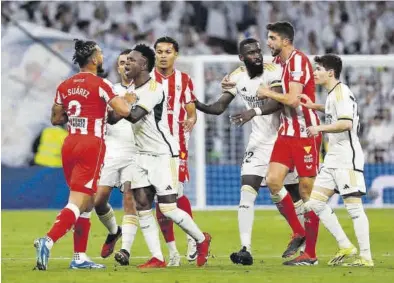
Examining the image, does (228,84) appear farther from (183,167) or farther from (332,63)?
(332,63)

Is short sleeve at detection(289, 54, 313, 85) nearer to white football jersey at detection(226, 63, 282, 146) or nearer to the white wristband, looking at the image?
white football jersey at detection(226, 63, 282, 146)

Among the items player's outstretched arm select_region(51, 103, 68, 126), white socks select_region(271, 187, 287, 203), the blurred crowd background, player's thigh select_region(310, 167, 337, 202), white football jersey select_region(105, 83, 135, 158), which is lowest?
white socks select_region(271, 187, 287, 203)

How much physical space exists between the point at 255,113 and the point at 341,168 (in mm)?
1000

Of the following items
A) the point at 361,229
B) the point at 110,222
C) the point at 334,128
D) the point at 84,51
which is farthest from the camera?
the point at 110,222

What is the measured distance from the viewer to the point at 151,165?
11945mm

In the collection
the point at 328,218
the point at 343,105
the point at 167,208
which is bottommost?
the point at 328,218

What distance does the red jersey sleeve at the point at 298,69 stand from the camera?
1254cm

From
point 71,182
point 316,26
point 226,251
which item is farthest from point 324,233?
point 316,26

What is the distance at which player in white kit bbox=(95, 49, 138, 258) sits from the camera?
1347 centimetres

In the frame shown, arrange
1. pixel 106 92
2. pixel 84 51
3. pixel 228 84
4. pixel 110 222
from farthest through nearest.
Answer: pixel 110 222 → pixel 228 84 → pixel 84 51 → pixel 106 92

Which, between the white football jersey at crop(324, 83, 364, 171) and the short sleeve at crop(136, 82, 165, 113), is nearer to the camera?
the short sleeve at crop(136, 82, 165, 113)

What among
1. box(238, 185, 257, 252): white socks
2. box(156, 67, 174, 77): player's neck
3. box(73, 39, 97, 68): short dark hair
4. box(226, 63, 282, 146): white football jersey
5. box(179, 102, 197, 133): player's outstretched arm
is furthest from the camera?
box(156, 67, 174, 77): player's neck

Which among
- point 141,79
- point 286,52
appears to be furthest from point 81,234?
point 286,52

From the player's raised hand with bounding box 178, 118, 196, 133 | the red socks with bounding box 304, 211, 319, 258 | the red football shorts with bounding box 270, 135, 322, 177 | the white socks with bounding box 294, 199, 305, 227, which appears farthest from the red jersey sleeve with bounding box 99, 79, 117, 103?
the white socks with bounding box 294, 199, 305, 227
